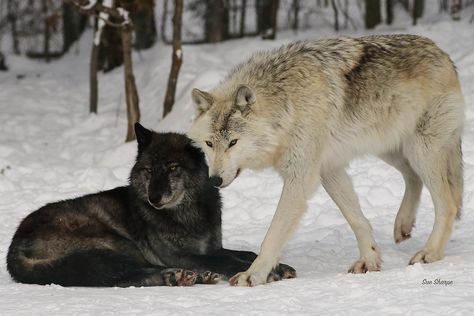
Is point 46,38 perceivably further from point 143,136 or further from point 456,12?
point 143,136

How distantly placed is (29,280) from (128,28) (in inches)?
264

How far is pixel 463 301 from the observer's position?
4594mm

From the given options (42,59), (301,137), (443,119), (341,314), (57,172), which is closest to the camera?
(341,314)

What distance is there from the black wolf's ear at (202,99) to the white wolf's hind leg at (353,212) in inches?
47.4

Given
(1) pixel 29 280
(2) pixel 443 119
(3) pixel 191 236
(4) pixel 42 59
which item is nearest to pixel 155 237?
(3) pixel 191 236

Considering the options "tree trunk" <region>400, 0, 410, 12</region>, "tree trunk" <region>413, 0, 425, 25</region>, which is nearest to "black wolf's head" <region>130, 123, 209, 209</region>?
"tree trunk" <region>413, 0, 425, 25</region>

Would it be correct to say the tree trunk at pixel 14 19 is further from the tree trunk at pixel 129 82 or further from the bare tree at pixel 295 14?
the tree trunk at pixel 129 82

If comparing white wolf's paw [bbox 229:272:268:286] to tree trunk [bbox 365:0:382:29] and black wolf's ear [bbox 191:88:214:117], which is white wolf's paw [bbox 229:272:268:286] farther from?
tree trunk [bbox 365:0:382:29]

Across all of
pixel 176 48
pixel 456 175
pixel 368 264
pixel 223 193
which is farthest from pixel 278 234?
pixel 176 48

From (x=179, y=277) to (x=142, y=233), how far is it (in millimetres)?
706

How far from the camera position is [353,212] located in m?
6.36

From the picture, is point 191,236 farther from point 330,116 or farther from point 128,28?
point 128,28

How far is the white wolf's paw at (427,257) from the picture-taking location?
234 inches

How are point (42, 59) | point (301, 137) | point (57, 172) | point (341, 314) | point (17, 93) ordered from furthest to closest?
point (42, 59), point (17, 93), point (57, 172), point (301, 137), point (341, 314)
